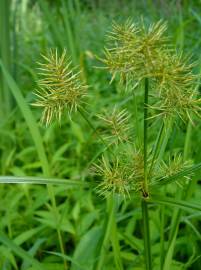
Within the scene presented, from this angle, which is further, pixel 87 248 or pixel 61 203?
pixel 61 203

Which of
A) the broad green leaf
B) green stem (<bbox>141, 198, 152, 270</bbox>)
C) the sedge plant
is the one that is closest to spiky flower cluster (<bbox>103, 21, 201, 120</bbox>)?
the sedge plant

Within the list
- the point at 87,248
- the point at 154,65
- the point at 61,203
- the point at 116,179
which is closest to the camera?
the point at 154,65

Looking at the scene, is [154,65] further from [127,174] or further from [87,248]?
[87,248]

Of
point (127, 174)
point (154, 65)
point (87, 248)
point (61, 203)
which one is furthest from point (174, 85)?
point (61, 203)

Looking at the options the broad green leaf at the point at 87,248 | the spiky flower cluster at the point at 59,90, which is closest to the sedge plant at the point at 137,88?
the spiky flower cluster at the point at 59,90

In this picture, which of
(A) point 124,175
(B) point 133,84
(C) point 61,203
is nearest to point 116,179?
(A) point 124,175

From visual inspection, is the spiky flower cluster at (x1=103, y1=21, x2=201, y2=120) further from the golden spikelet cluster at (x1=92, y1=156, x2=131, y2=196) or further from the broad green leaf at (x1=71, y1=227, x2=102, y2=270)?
the broad green leaf at (x1=71, y1=227, x2=102, y2=270)

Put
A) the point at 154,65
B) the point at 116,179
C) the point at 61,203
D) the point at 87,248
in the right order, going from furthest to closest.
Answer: the point at 61,203
the point at 87,248
the point at 116,179
the point at 154,65

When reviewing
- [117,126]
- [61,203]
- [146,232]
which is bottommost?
[61,203]

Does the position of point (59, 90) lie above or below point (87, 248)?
above
